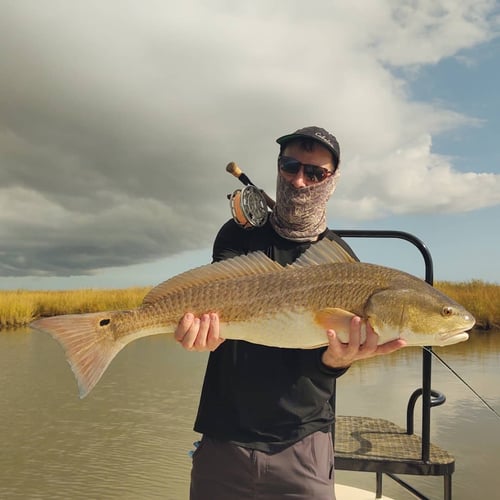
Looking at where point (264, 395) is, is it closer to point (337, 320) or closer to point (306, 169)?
point (337, 320)

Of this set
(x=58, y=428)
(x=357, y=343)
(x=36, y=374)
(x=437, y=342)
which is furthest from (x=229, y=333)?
(x=36, y=374)

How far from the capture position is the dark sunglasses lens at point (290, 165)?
2.99 meters

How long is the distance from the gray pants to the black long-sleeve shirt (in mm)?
51

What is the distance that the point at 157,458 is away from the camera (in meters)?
7.48

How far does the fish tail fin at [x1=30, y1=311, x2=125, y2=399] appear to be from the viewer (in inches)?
99.7

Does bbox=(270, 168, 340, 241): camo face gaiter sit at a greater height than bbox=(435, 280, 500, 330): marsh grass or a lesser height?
lesser

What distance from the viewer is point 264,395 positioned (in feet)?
8.42

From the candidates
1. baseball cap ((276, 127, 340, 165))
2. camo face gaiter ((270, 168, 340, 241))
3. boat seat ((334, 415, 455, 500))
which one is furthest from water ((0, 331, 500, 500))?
baseball cap ((276, 127, 340, 165))

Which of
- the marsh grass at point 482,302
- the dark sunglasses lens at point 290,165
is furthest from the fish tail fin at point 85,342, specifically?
the marsh grass at point 482,302

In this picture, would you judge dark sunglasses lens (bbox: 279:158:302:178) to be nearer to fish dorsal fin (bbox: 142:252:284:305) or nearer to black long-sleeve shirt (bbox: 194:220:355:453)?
fish dorsal fin (bbox: 142:252:284:305)

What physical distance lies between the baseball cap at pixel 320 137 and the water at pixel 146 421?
5.11 metres

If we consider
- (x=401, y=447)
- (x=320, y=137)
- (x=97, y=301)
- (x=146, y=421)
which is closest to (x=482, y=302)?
(x=146, y=421)

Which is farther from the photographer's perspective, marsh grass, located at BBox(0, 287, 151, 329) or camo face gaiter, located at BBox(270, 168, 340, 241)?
marsh grass, located at BBox(0, 287, 151, 329)

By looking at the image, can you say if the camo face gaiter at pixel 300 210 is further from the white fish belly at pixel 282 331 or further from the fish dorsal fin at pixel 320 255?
the white fish belly at pixel 282 331
